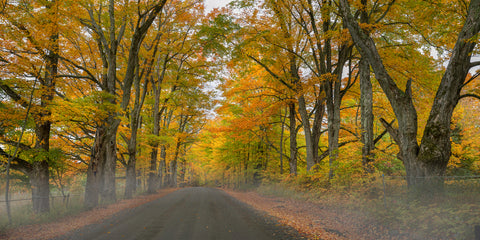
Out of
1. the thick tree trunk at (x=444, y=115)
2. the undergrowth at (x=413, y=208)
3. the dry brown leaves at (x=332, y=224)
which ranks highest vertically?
the thick tree trunk at (x=444, y=115)

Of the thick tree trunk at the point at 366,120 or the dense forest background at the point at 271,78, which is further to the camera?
the thick tree trunk at the point at 366,120

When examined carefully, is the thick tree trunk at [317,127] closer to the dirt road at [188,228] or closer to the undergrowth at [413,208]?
the undergrowth at [413,208]

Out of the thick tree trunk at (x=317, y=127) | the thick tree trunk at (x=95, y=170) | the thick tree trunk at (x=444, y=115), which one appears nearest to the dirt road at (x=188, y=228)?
the thick tree trunk at (x=444, y=115)

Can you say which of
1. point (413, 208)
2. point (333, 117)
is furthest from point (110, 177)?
point (413, 208)

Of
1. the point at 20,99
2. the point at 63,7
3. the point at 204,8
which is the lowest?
the point at 20,99

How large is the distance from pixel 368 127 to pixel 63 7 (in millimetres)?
15939

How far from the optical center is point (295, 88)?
16.7 metres

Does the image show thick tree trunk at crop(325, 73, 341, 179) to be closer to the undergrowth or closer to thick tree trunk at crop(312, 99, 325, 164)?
thick tree trunk at crop(312, 99, 325, 164)

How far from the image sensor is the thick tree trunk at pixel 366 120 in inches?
454

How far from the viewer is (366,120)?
12.2 meters

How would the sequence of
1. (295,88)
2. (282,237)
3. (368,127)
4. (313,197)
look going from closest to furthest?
(282,237)
(368,127)
(313,197)
(295,88)

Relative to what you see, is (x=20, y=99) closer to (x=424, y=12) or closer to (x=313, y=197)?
(x=313, y=197)

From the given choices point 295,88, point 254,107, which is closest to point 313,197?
point 295,88

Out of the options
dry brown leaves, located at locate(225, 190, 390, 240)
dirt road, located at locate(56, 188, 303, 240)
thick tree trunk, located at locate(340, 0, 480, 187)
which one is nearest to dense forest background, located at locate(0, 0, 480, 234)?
thick tree trunk, located at locate(340, 0, 480, 187)
